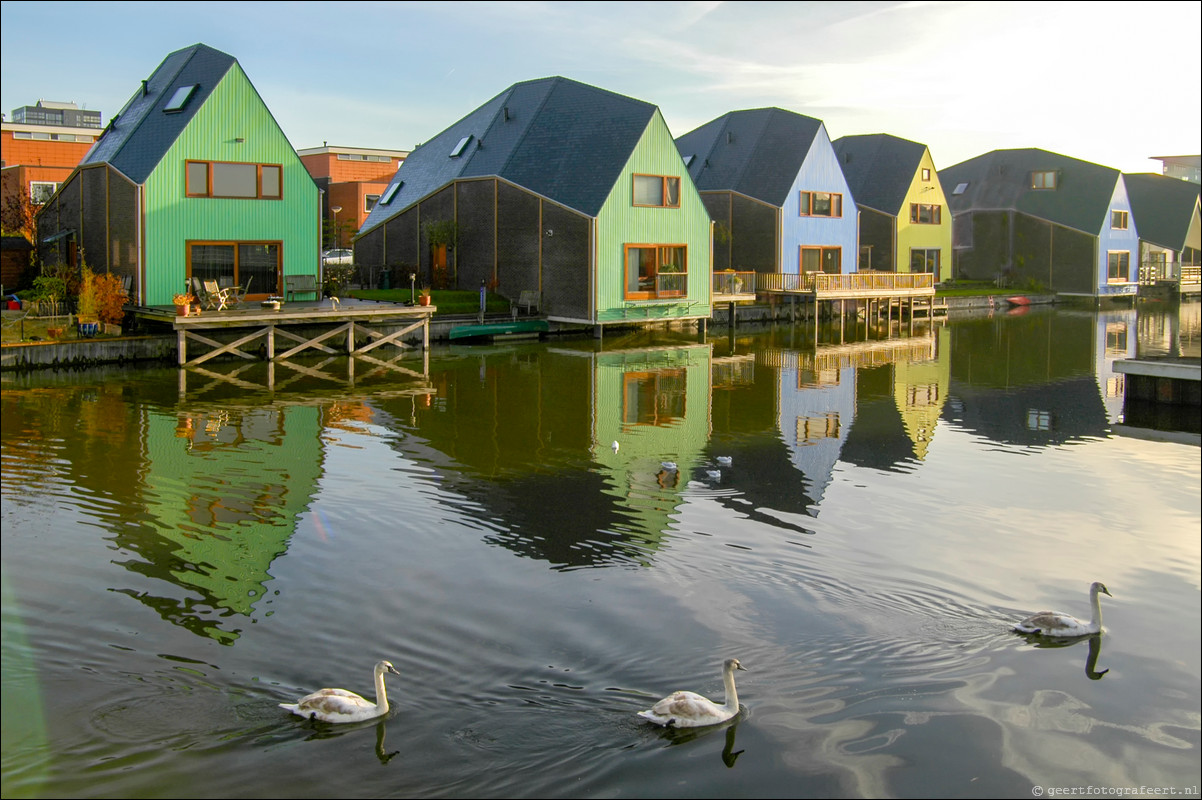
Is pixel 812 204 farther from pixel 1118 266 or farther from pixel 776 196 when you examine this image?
pixel 1118 266

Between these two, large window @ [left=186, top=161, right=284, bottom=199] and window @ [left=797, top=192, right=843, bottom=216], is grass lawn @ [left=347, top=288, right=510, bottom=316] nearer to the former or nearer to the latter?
large window @ [left=186, top=161, right=284, bottom=199]

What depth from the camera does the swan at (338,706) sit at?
892cm

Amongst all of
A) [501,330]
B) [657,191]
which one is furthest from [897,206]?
[501,330]

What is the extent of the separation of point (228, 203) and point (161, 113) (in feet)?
11.0

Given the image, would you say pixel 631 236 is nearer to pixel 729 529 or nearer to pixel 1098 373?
pixel 1098 373

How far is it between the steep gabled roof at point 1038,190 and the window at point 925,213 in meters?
8.20

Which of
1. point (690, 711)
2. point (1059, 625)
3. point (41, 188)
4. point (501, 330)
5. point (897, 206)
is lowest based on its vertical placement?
point (690, 711)

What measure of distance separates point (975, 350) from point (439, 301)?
1845 cm

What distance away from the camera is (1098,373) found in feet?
108

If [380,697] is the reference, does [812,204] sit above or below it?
above

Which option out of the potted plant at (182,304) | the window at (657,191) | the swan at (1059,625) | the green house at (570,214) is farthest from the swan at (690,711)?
the window at (657,191)

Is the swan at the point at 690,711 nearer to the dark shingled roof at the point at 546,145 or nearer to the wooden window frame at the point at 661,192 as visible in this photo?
the dark shingled roof at the point at 546,145

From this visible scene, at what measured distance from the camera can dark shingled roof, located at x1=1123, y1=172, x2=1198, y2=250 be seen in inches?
2950

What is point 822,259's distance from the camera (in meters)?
54.2
